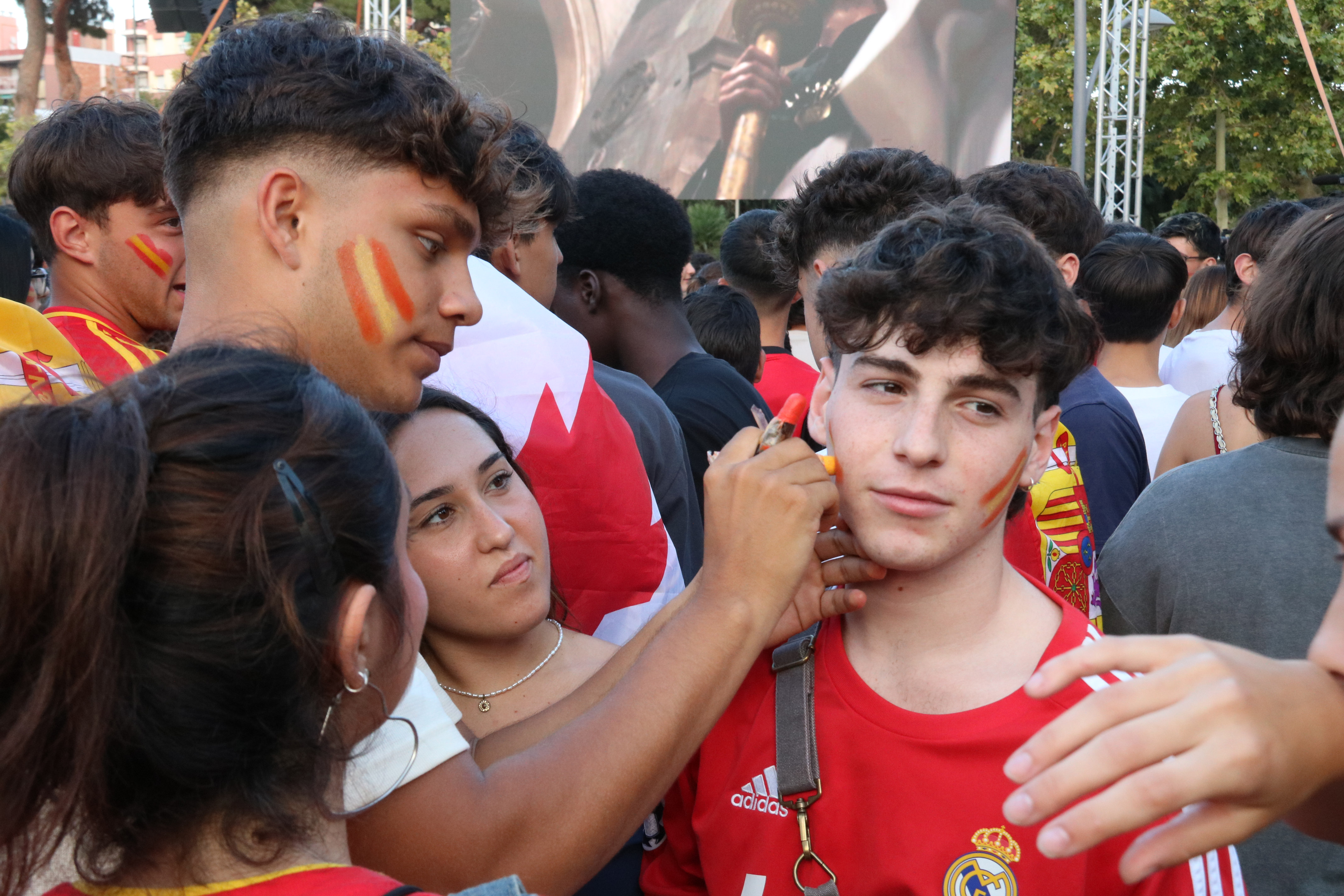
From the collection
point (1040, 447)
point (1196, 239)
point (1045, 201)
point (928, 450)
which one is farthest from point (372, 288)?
point (1196, 239)

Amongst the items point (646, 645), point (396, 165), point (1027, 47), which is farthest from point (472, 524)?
point (1027, 47)

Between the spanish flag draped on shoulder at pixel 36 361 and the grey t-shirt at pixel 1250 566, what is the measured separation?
1.99 m

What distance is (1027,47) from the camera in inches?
997

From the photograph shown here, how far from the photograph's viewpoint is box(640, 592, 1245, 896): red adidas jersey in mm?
1523

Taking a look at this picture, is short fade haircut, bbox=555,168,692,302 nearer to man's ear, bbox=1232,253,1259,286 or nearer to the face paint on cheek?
the face paint on cheek

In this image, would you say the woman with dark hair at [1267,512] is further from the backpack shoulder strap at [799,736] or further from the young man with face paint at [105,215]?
the young man with face paint at [105,215]

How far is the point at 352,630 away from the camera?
1179 mm

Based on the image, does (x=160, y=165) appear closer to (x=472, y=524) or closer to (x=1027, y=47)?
(x=472, y=524)

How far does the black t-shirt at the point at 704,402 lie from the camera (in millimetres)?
3449

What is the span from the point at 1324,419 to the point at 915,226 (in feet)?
3.01

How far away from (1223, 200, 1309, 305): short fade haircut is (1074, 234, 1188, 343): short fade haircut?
0.70m

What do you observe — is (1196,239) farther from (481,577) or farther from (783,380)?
(481,577)

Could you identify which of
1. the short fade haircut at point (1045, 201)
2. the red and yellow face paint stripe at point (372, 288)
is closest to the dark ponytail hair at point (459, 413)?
the red and yellow face paint stripe at point (372, 288)

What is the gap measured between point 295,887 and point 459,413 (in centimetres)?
101
